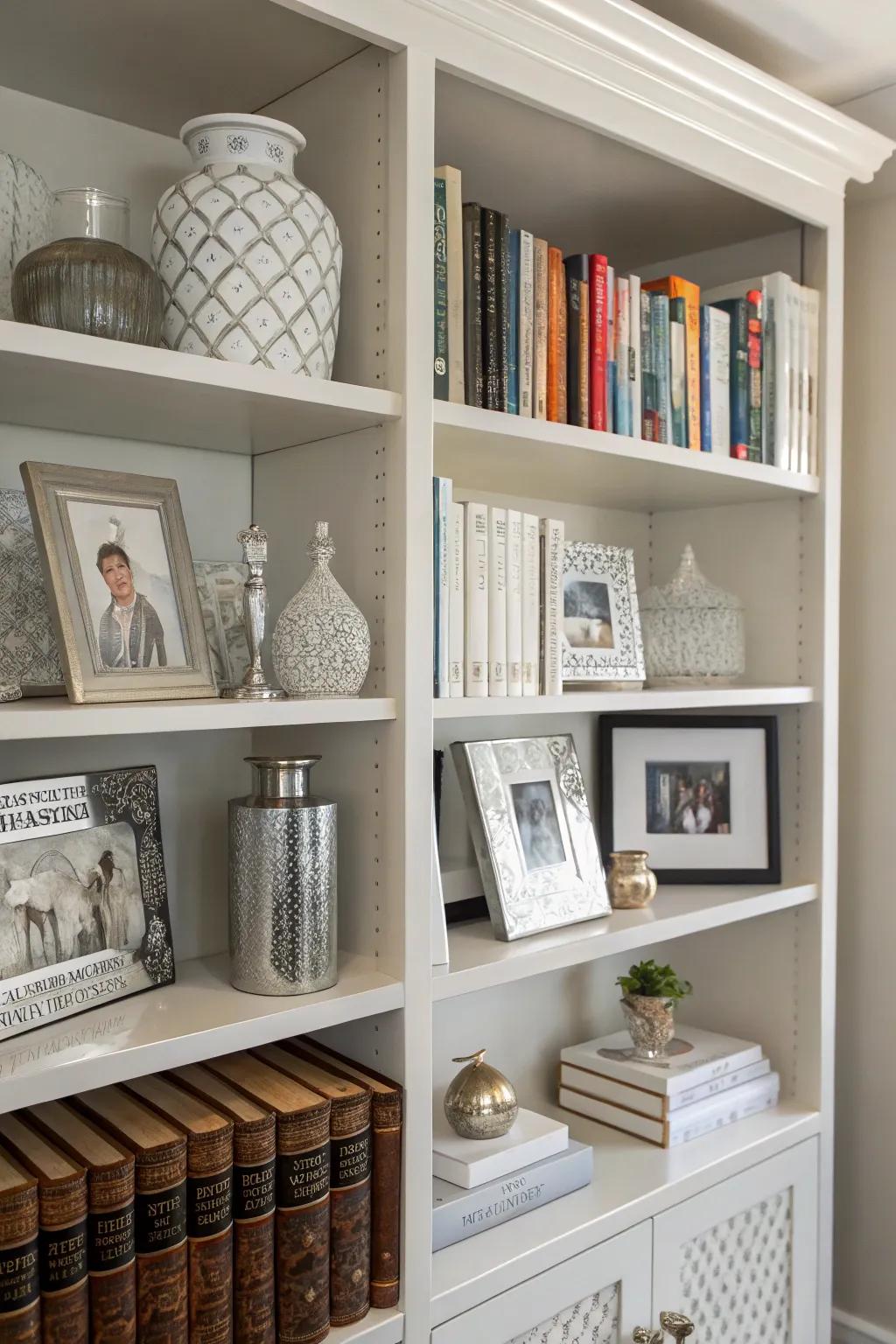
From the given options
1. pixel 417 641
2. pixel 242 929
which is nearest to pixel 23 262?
pixel 417 641

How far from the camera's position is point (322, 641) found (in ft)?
4.25

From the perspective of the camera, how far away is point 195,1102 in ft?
4.08

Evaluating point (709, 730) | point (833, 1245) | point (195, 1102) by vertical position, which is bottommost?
point (833, 1245)

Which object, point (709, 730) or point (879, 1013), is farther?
point (879, 1013)

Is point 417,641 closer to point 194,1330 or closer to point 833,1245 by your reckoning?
point 194,1330

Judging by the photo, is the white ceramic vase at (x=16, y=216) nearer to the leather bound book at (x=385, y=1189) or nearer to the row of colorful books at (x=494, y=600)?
the row of colorful books at (x=494, y=600)

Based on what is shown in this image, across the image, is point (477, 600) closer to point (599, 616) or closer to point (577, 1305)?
point (599, 616)

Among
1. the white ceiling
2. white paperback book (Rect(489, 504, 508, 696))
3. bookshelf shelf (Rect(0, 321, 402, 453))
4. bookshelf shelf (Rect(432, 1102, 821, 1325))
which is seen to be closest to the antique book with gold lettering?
bookshelf shelf (Rect(432, 1102, 821, 1325))

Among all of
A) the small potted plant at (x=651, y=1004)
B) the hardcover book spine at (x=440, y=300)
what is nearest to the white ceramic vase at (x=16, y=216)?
the hardcover book spine at (x=440, y=300)

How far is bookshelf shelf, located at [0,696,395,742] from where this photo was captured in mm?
1054

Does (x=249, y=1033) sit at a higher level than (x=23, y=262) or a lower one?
lower

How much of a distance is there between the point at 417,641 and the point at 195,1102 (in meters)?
0.56

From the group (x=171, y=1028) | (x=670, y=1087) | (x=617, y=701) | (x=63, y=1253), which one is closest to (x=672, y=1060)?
(x=670, y=1087)

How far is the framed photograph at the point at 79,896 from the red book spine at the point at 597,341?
81 centimetres
